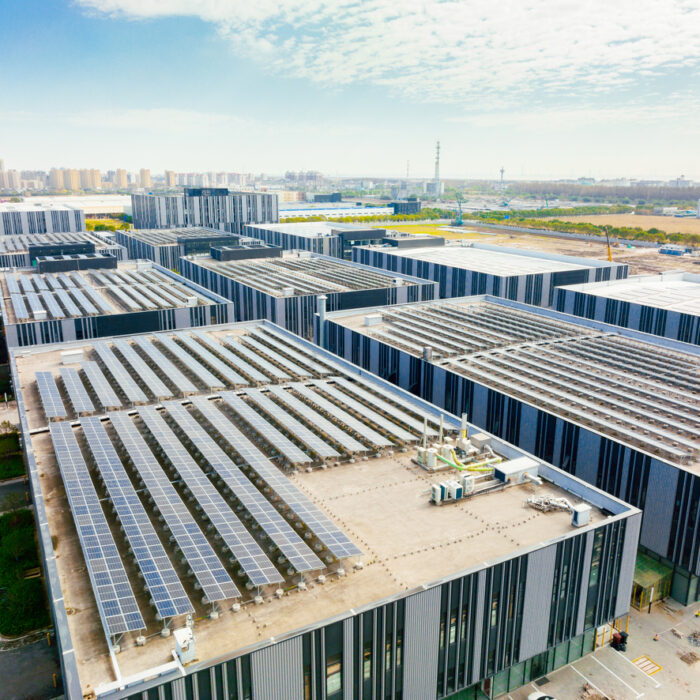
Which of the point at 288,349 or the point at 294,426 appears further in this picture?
the point at 288,349

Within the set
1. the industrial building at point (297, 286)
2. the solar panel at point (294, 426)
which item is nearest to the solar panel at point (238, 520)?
the solar panel at point (294, 426)

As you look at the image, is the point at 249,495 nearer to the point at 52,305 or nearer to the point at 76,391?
the point at 76,391

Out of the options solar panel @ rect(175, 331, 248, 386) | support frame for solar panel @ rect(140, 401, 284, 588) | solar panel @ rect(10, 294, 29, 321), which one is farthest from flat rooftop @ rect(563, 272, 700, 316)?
solar panel @ rect(10, 294, 29, 321)

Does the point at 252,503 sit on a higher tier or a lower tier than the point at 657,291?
lower

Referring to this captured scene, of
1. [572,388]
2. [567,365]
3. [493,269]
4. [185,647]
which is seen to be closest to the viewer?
[185,647]

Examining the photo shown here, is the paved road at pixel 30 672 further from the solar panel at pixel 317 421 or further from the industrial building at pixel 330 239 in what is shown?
the industrial building at pixel 330 239

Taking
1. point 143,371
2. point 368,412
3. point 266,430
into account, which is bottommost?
point 266,430

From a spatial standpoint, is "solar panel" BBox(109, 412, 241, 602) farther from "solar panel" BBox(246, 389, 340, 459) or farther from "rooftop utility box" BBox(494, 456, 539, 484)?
"rooftop utility box" BBox(494, 456, 539, 484)

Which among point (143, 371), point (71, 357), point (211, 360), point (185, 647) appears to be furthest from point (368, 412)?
point (71, 357)
